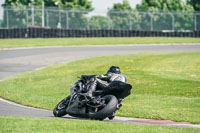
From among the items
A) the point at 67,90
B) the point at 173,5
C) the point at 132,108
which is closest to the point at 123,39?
the point at 67,90

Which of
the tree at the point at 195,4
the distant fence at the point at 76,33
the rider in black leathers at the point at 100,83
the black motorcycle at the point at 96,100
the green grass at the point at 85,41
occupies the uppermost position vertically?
the tree at the point at 195,4

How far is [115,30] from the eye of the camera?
4478cm

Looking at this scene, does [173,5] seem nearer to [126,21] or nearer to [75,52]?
[126,21]

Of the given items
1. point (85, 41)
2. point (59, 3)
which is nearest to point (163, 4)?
point (59, 3)

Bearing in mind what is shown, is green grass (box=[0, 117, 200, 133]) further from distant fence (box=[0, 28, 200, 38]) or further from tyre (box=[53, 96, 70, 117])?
distant fence (box=[0, 28, 200, 38])

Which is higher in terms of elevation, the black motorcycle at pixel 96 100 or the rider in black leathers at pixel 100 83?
the rider in black leathers at pixel 100 83

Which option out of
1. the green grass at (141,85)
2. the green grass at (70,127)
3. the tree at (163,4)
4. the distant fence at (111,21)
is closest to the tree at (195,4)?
the tree at (163,4)

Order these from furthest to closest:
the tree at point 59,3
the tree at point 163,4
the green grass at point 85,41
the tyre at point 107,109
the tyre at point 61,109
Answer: the tree at point 163,4 → the tree at point 59,3 → the green grass at point 85,41 → the tyre at point 61,109 → the tyre at point 107,109

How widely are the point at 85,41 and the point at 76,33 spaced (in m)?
2.04

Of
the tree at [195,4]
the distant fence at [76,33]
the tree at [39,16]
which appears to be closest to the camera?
the distant fence at [76,33]

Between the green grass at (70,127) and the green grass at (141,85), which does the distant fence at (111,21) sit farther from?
the green grass at (70,127)

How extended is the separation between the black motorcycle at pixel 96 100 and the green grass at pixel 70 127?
860mm

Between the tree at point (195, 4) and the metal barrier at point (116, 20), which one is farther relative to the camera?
the tree at point (195, 4)

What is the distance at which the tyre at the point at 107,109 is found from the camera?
11742mm
